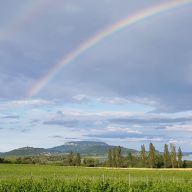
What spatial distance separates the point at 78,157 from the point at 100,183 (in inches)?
3382

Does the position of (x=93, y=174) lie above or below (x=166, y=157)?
below

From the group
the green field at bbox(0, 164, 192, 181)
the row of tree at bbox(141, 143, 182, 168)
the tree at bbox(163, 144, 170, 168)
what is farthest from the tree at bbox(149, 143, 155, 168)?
the green field at bbox(0, 164, 192, 181)

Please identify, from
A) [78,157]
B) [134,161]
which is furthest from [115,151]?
[134,161]

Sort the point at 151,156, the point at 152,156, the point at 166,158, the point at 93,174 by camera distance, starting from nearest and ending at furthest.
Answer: the point at 93,174 → the point at 152,156 → the point at 151,156 → the point at 166,158

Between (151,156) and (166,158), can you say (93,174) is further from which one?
(166,158)

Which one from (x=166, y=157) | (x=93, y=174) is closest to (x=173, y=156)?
(x=166, y=157)

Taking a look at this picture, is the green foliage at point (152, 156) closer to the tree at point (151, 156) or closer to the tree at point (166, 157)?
the tree at point (151, 156)

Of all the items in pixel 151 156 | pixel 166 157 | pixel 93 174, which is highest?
pixel 151 156

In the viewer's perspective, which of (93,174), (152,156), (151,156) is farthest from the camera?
(151,156)

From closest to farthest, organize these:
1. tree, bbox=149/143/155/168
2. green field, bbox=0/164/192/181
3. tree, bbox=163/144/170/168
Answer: green field, bbox=0/164/192/181 < tree, bbox=149/143/155/168 < tree, bbox=163/144/170/168

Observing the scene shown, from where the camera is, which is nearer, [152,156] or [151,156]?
[152,156]

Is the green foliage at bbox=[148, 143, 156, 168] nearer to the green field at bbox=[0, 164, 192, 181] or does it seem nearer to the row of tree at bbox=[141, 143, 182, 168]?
the row of tree at bbox=[141, 143, 182, 168]

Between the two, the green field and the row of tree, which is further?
the row of tree

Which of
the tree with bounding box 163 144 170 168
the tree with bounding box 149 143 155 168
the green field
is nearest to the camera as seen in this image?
the green field
